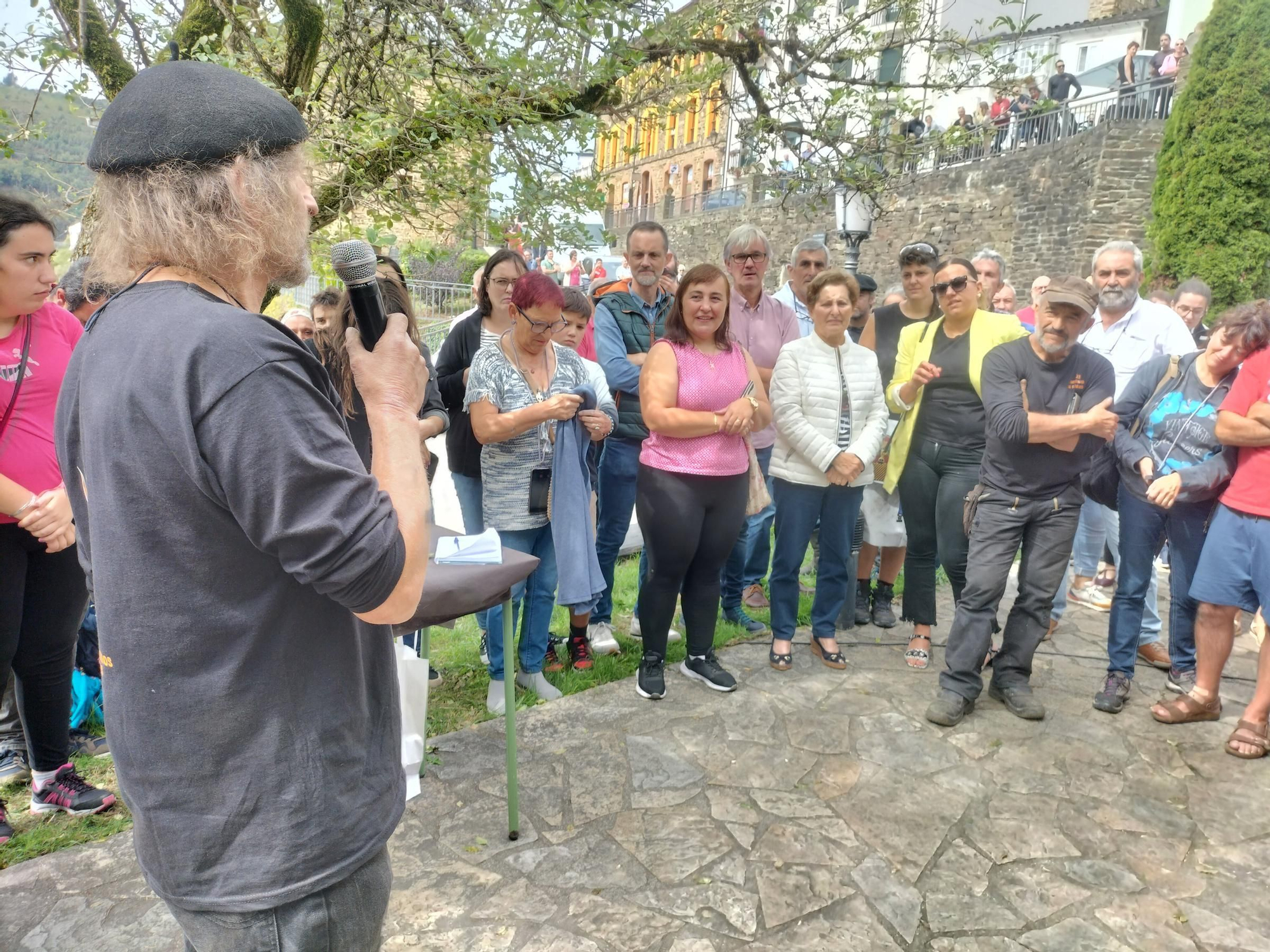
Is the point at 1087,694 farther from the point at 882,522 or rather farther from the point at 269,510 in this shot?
the point at 269,510

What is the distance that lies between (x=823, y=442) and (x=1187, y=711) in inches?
85.2

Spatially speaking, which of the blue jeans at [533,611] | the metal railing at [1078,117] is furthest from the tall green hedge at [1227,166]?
the blue jeans at [533,611]

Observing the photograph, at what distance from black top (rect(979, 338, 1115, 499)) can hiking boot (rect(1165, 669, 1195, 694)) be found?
1.35 meters

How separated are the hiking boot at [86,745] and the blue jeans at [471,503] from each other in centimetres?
172

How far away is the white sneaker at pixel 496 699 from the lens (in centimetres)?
390

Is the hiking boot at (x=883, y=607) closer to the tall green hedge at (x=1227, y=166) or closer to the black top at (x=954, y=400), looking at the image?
the black top at (x=954, y=400)

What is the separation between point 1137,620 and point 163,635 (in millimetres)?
4496

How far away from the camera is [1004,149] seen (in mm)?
19484

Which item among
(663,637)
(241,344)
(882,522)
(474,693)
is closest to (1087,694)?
(882,522)

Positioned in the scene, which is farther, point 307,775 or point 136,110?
point 307,775

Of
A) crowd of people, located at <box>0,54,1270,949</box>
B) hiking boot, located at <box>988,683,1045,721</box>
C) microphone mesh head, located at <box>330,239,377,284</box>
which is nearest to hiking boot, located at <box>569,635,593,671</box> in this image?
crowd of people, located at <box>0,54,1270,949</box>

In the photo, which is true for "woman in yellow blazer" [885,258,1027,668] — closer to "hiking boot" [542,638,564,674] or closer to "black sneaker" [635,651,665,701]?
"black sneaker" [635,651,665,701]

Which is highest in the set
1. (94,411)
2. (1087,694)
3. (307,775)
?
(94,411)

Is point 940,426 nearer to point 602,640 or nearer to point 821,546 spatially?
point 821,546
